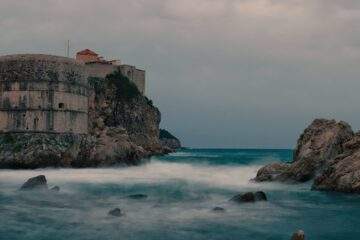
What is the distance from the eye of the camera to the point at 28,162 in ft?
121

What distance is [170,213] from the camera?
792 inches

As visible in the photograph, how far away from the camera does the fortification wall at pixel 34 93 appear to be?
1489 inches

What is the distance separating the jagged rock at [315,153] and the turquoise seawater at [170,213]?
107 centimetres

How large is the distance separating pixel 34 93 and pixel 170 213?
20.4 metres

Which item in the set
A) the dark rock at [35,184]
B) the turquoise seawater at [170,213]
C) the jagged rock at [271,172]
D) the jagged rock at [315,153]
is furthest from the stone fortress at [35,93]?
the jagged rock at [315,153]

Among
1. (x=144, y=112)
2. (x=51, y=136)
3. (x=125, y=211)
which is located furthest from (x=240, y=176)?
(x=144, y=112)

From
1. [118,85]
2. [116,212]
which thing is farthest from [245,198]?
[118,85]

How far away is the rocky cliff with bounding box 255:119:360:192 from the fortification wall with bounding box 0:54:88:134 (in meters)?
14.0

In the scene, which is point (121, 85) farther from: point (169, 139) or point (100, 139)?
point (169, 139)

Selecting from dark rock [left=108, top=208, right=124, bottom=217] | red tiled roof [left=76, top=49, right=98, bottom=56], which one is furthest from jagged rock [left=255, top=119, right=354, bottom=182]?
red tiled roof [left=76, top=49, right=98, bottom=56]

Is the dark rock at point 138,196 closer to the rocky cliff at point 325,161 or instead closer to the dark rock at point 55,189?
the dark rock at point 55,189

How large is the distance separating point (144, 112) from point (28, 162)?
24782mm

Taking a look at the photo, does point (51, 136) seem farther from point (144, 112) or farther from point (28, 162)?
point (144, 112)

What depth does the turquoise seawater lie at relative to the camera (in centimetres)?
1664
